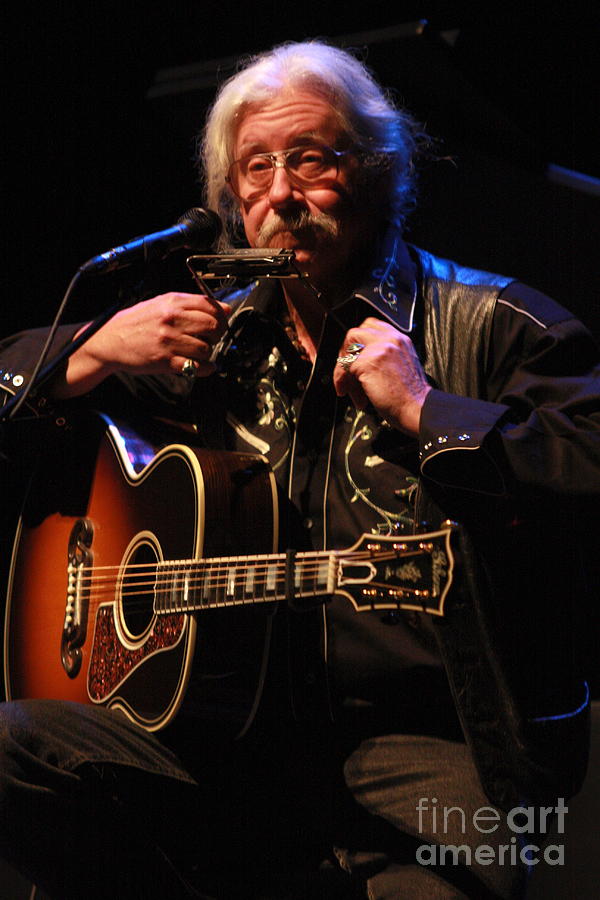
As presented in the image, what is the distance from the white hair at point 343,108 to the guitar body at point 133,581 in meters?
0.84

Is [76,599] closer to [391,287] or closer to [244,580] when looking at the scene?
[244,580]

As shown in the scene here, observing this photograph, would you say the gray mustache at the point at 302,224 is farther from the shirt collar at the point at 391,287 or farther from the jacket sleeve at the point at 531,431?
the jacket sleeve at the point at 531,431

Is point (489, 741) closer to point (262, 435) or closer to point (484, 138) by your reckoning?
point (262, 435)

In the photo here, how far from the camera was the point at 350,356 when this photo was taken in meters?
1.65

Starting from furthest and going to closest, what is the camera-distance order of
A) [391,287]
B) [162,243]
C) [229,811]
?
[391,287], [229,811], [162,243]

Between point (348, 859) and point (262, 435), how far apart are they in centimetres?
92

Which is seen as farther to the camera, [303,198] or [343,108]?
[343,108]

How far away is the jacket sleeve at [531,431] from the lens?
1507 mm

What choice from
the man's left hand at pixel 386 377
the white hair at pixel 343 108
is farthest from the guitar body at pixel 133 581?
the white hair at pixel 343 108

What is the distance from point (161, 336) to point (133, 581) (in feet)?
1.77

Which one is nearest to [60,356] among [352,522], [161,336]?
[161,336]

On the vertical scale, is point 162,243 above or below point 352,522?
above

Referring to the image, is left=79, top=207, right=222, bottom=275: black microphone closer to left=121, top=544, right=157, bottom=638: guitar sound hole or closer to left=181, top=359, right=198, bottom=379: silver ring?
left=181, top=359, right=198, bottom=379: silver ring

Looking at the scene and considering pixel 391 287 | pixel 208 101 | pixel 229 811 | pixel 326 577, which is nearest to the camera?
pixel 326 577
